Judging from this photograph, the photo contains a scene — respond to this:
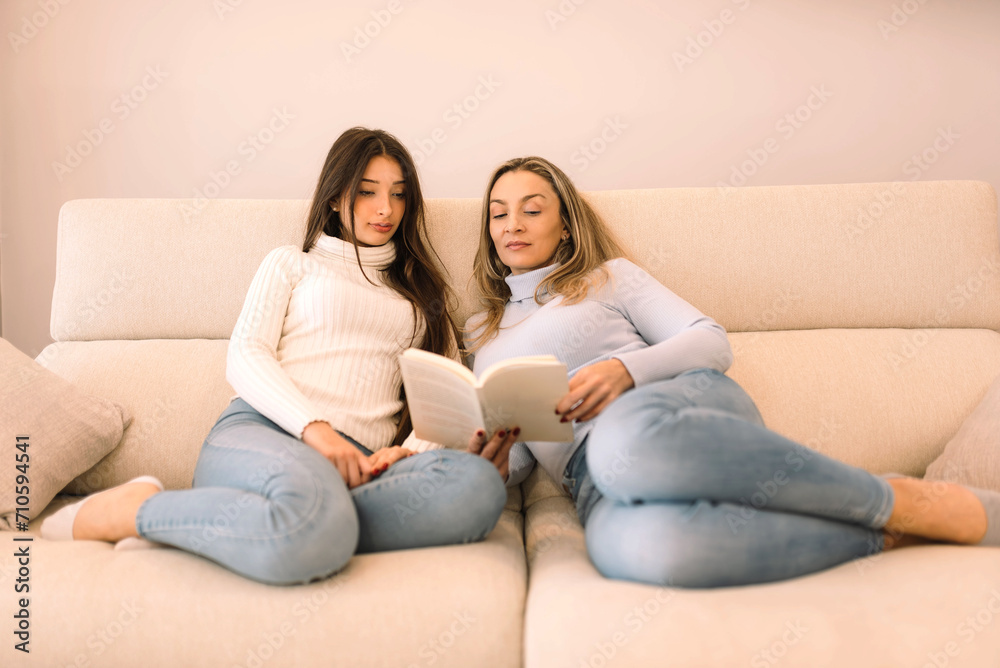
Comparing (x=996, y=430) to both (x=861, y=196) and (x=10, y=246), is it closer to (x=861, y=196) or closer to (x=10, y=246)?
(x=861, y=196)

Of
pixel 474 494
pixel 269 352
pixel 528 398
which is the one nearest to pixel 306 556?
pixel 474 494

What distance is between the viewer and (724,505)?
1.05 m

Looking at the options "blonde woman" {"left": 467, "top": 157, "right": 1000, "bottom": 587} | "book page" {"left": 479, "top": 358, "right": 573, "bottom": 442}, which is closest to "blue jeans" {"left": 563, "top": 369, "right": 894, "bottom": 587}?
"blonde woman" {"left": 467, "top": 157, "right": 1000, "bottom": 587}

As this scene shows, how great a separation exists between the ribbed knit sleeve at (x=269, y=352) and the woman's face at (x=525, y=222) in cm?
48

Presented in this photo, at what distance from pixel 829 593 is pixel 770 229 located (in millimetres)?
1023

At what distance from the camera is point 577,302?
5.20 feet

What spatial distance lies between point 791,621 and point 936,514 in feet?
1.18

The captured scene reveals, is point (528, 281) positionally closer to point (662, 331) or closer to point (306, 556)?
point (662, 331)

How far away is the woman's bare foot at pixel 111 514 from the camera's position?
125 centimetres

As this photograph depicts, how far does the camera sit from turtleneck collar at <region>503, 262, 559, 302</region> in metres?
1.70

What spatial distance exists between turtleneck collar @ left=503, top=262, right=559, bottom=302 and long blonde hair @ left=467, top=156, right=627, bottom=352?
0.06ft

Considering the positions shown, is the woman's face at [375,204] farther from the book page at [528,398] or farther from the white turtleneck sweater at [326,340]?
the book page at [528,398]

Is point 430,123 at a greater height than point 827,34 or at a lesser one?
lesser

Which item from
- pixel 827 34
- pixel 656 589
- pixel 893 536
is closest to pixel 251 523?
pixel 656 589
